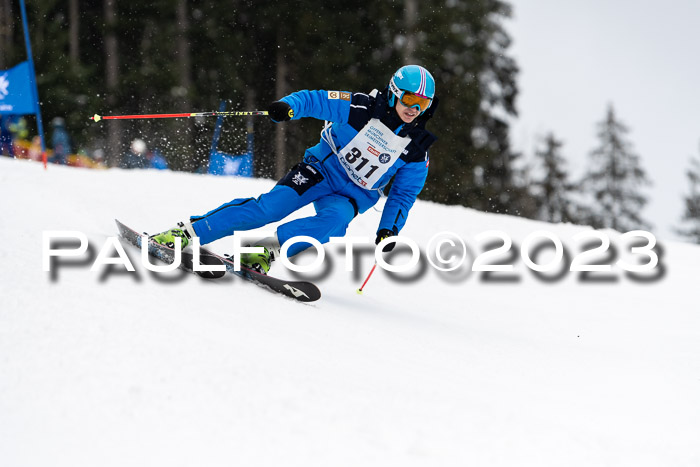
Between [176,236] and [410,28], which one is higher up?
[410,28]

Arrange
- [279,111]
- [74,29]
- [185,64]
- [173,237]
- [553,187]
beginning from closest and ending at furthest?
[279,111], [173,237], [185,64], [74,29], [553,187]

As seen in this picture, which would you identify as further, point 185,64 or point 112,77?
point 185,64

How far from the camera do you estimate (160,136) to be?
58.9ft

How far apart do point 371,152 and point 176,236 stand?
52.4 inches

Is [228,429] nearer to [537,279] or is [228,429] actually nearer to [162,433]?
[162,433]

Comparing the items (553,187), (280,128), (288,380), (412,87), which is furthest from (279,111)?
(553,187)

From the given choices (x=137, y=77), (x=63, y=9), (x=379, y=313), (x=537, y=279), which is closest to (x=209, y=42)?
(x=137, y=77)

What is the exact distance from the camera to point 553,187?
3067cm

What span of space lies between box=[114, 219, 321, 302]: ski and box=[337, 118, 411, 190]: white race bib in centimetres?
92

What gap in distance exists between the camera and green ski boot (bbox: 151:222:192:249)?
4.19 m

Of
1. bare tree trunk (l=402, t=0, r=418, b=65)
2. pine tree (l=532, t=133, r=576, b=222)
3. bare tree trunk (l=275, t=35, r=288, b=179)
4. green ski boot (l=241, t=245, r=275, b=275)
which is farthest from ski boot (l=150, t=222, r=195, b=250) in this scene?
pine tree (l=532, t=133, r=576, b=222)

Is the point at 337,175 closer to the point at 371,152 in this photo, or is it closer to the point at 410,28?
the point at 371,152

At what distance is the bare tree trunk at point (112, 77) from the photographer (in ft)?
58.2

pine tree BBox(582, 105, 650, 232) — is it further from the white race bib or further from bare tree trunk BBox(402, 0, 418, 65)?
the white race bib
